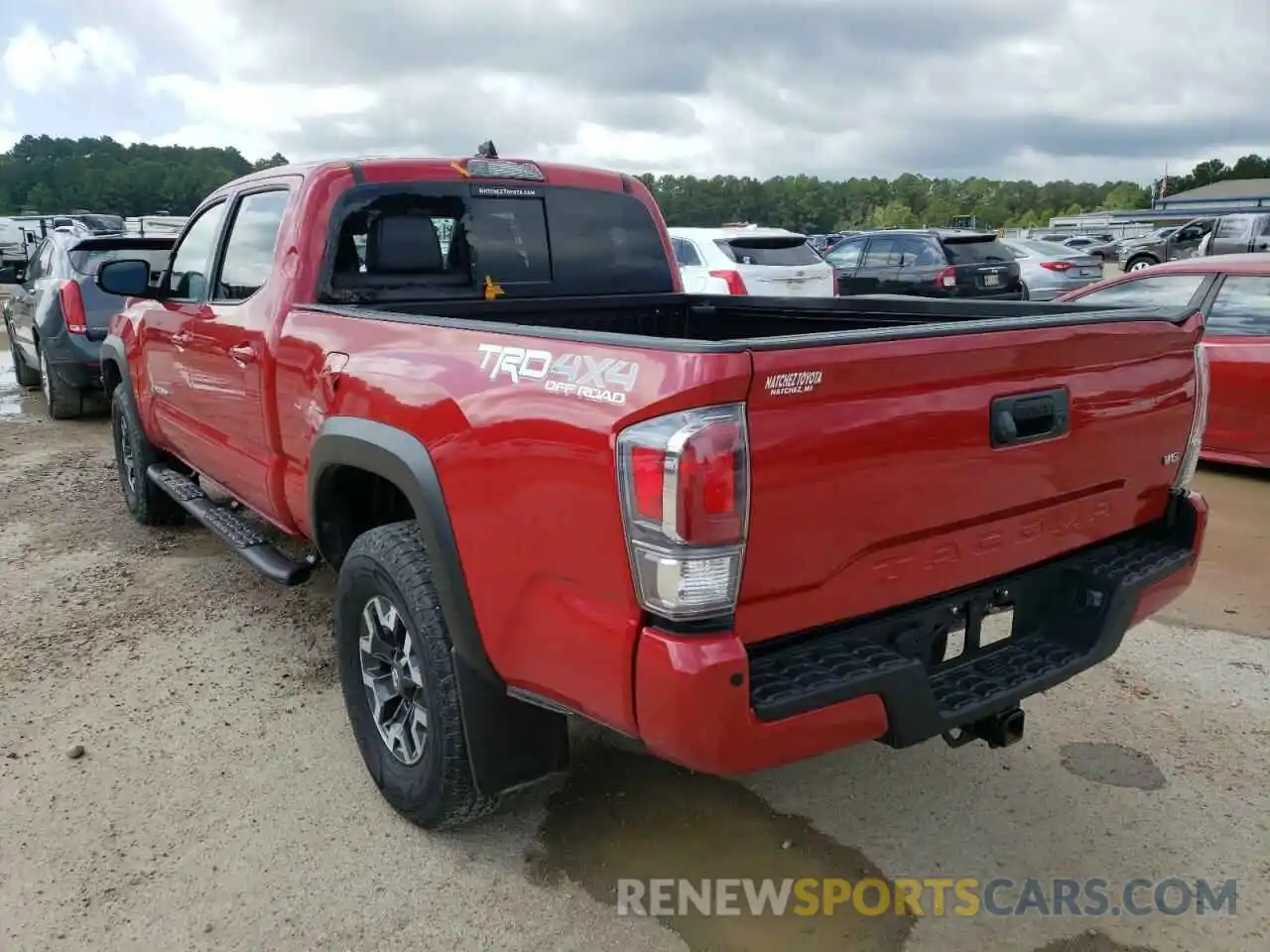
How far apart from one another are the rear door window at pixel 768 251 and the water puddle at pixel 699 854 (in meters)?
9.60

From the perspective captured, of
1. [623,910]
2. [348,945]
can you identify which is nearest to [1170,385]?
[623,910]

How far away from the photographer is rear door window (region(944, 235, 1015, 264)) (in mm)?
13672

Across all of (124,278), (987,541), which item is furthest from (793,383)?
(124,278)

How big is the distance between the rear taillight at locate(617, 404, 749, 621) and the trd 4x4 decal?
0.13 metres

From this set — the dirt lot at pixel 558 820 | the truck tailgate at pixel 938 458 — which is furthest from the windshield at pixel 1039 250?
the truck tailgate at pixel 938 458

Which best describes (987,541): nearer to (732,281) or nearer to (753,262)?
(732,281)

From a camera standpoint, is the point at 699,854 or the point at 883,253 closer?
the point at 699,854

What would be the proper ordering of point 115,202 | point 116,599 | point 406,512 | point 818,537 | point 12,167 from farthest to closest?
point 12,167 → point 115,202 → point 116,599 → point 406,512 → point 818,537

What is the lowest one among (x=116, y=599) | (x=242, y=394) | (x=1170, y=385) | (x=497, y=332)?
(x=116, y=599)

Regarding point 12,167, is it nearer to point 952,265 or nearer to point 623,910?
point 952,265

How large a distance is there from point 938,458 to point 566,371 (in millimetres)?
879

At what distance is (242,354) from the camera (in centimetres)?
386

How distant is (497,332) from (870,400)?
3.06 ft

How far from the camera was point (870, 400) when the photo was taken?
2.15 meters
